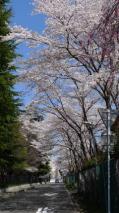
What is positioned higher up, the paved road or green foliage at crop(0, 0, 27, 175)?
green foliage at crop(0, 0, 27, 175)

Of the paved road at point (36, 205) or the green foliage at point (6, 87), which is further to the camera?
the green foliage at point (6, 87)

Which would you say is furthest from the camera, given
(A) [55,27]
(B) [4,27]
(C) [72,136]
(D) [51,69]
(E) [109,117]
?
(C) [72,136]

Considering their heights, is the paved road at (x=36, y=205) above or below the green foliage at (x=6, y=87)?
below

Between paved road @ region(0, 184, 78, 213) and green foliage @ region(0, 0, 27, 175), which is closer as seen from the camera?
paved road @ region(0, 184, 78, 213)

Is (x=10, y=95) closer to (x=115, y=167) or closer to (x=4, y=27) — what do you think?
(x=4, y=27)

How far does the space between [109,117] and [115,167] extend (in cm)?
414

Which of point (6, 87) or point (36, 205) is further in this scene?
point (6, 87)

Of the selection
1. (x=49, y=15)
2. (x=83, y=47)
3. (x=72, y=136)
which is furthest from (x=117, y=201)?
(x=72, y=136)

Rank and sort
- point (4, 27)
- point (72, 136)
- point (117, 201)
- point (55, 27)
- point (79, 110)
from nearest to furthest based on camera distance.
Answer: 1. point (117, 201)
2. point (55, 27)
3. point (4, 27)
4. point (79, 110)
5. point (72, 136)

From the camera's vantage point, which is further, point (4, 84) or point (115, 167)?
point (4, 84)

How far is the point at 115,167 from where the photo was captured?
1769 cm

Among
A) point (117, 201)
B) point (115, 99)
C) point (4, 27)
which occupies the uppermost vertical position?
point (4, 27)

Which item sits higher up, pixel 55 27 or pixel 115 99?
pixel 55 27

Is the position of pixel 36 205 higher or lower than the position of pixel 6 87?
lower
